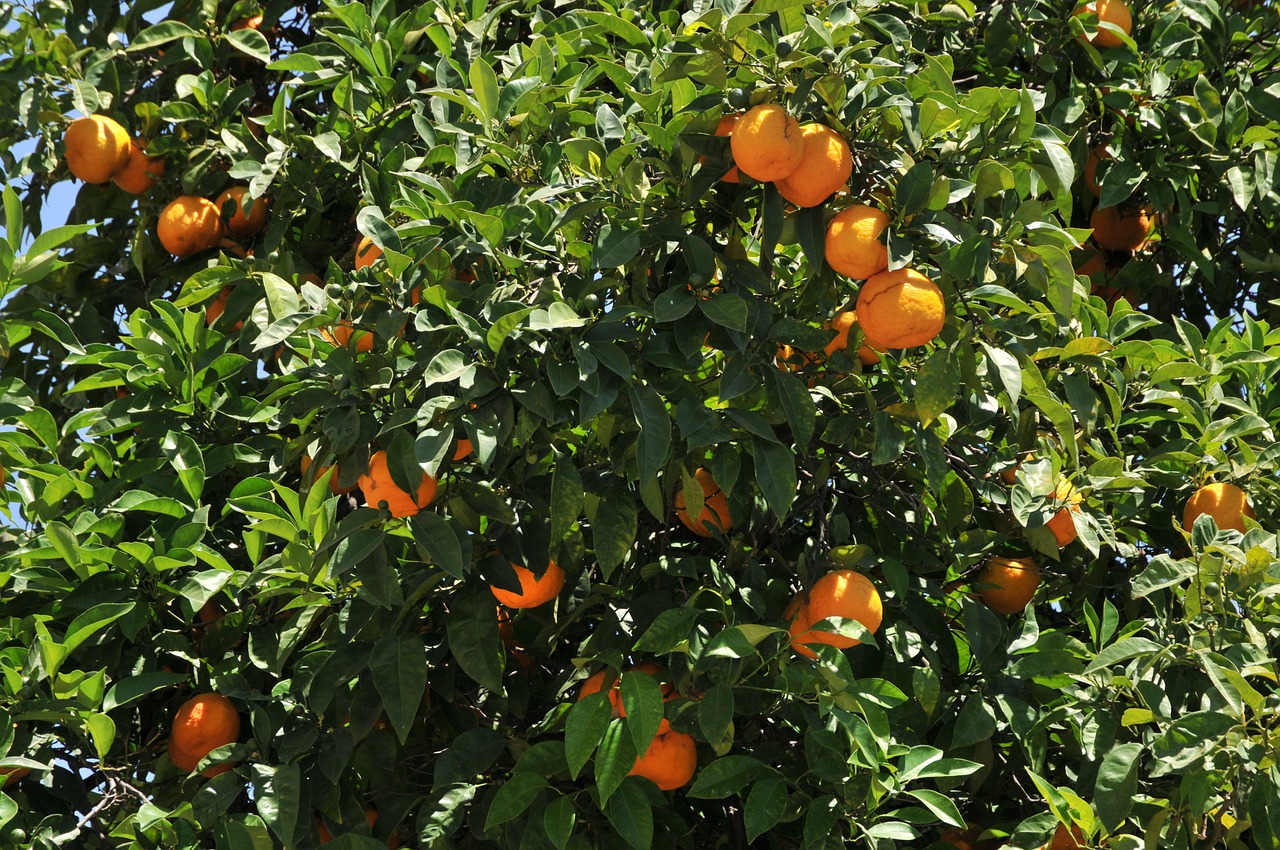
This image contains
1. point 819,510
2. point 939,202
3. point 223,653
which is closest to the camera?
point 939,202

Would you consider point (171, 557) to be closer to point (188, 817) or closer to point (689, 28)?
point (188, 817)

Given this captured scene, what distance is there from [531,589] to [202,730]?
0.73 meters

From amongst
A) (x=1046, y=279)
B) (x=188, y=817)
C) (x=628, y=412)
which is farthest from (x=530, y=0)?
(x=188, y=817)

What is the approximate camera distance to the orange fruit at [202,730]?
2.51 metres

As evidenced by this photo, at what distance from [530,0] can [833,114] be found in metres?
1.20

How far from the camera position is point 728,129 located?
2152mm

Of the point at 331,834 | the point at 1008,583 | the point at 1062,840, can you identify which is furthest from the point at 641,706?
the point at 1008,583

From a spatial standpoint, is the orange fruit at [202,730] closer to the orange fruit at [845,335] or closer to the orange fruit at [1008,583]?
the orange fruit at [845,335]

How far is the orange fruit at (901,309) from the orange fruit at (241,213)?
1.86 m

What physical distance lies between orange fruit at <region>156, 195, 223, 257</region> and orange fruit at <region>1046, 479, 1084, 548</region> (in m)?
2.19

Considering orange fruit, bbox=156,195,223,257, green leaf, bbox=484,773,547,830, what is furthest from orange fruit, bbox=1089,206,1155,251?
orange fruit, bbox=156,195,223,257

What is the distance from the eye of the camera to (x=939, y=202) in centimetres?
210

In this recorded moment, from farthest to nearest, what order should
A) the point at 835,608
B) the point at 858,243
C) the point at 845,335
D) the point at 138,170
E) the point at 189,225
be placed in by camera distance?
1. the point at 138,170
2. the point at 189,225
3. the point at 845,335
4. the point at 835,608
5. the point at 858,243

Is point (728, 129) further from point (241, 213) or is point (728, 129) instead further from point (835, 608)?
point (241, 213)
